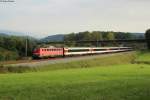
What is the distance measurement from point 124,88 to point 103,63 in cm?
4011

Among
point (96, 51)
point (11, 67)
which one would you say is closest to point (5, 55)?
point (11, 67)

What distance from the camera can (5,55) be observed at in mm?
66688

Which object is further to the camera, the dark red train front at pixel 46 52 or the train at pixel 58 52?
the train at pixel 58 52

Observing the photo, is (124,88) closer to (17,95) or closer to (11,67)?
(17,95)

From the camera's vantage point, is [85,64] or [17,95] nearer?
[17,95]

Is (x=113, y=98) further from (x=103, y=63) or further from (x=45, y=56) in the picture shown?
(x=45, y=56)

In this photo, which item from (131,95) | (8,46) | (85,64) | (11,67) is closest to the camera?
(131,95)

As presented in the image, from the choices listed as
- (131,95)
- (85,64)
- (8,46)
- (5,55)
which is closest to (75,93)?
(131,95)

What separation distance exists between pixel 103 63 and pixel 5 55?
59.3 ft

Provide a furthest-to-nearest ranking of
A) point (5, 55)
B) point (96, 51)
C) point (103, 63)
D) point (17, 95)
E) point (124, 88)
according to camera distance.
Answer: point (96, 51)
point (5, 55)
point (103, 63)
point (124, 88)
point (17, 95)

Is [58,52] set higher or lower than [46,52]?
lower

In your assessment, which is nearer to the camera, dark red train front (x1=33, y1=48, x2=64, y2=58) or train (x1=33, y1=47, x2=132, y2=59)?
dark red train front (x1=33, y1=48, x2=64, y2=58)

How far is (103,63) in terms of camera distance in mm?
59062

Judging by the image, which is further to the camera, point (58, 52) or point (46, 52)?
point (58, 52)
